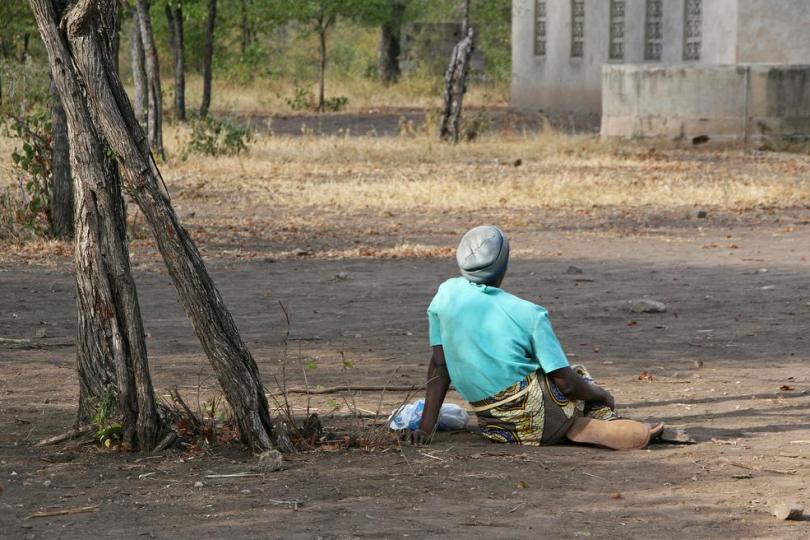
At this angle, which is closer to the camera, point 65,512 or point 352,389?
point 65,512

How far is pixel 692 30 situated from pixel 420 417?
2050 centimetres

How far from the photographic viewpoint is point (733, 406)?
6195 mm

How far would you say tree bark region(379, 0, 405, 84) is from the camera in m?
41.3

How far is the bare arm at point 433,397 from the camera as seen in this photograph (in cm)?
538

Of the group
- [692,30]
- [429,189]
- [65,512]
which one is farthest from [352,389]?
[692,30]

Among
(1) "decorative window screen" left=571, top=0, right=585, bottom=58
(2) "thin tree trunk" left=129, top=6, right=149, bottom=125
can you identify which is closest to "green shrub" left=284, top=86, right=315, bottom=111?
(1) "decorative window screen" left=571, top=0, right=585, bottom=58

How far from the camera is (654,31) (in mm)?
26172

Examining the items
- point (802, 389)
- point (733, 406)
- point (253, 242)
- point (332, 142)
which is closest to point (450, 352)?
point (733, 406)

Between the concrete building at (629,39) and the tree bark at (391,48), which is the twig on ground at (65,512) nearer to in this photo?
the concrete building at (629,39)

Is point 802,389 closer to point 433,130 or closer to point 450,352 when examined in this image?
point 450,352

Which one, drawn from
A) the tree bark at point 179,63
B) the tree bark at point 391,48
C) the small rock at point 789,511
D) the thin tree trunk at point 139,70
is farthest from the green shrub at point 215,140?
the tree bark at point 391,48

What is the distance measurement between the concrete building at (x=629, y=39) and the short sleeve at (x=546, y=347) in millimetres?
17454

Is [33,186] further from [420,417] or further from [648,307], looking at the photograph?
[420,417]

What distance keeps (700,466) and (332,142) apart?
17866 mm
